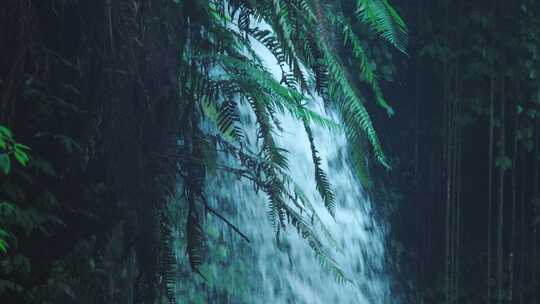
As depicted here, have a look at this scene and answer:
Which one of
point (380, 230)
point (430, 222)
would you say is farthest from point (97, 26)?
point (430, 222)

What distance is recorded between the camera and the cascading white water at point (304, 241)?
3520 mm

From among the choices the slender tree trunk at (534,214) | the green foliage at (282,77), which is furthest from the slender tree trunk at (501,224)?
the green foliage at (282,77)

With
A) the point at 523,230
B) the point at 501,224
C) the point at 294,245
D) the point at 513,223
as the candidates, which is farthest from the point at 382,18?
the point at 523,230

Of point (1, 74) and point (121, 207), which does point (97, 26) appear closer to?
point (1, 74)

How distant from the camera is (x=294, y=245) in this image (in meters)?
3.83

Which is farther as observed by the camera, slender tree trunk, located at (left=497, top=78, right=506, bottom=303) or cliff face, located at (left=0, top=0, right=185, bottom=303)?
slender tree trunk, located at (left=497, top=78, right=506, bottom=303)

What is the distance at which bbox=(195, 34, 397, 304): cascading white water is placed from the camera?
352cm

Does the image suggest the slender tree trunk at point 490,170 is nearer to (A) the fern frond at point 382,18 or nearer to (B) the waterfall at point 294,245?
(B) the waterfall at point 294,245

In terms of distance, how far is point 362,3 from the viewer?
1.80 m

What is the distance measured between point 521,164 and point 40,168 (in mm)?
4597

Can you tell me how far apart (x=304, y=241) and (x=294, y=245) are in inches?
4.9

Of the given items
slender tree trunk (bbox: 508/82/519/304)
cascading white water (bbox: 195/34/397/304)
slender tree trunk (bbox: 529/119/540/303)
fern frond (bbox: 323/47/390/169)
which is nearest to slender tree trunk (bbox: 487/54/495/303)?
slender tree trunk (bbox: 508/82/519/304)

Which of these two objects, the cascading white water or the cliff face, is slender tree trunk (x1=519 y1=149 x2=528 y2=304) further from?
the cliff face

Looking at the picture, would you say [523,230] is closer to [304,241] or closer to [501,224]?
[501,224]
